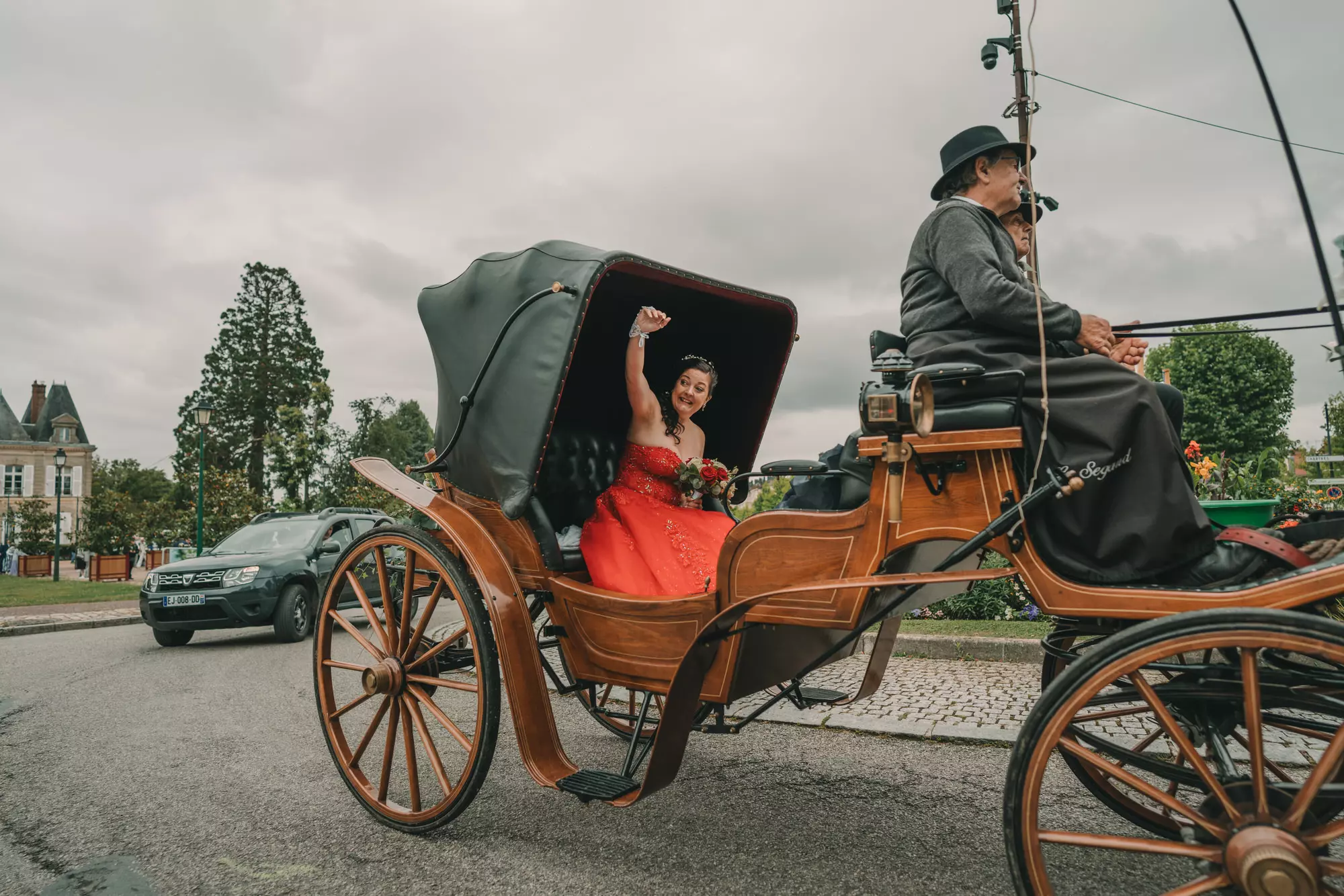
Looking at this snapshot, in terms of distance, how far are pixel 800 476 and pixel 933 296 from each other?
846 mm

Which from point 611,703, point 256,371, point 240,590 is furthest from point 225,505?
point 611,703

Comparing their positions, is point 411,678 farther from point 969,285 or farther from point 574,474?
point 969,285

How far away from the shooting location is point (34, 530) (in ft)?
120

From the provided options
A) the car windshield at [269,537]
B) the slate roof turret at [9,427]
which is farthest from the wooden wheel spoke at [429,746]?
the slate roof turret at [9,427]

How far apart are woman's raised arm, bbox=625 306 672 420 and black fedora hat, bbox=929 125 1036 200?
125 centimetres

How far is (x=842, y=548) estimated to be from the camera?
2.56m

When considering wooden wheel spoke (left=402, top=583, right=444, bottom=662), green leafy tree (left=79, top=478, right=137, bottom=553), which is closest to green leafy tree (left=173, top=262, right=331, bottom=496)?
green leafy tree (left=79, top=478, right=137, bottom=553)

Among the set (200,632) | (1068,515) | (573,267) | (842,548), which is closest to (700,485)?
(573,267)

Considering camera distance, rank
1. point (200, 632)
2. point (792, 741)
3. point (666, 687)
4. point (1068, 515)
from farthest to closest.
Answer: point (200, 632) → point (792, 741) → point (666, 687) → point (1068, 515)

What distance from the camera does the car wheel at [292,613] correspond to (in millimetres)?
9258

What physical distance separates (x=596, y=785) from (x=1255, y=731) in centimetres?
198

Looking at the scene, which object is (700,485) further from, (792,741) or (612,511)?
(792,741)

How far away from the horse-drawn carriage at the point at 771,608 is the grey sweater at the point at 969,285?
219 millimetres

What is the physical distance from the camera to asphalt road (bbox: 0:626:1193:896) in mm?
2818
